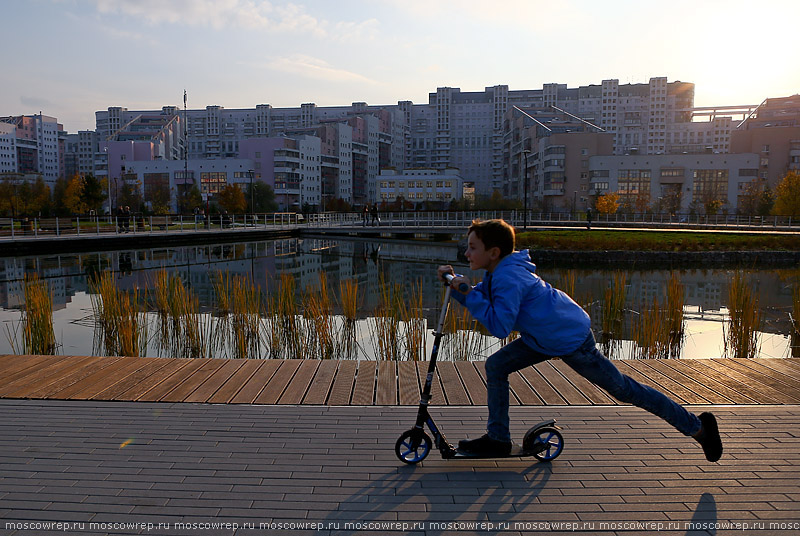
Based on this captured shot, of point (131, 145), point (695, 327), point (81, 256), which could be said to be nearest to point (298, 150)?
point (131, 145)

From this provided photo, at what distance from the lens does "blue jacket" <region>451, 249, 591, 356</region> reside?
238 centimetres

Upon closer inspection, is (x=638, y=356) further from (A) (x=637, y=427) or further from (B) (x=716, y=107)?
(B) (x=716, y=107)

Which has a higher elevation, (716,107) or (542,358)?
(716,107)

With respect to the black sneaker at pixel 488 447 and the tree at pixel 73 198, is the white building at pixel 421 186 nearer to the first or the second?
the tree at pixel 73 198

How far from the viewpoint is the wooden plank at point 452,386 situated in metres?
3.63

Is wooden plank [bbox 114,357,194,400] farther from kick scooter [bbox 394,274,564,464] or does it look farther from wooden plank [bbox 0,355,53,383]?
kick scooter [bbox 394,274,564,464]

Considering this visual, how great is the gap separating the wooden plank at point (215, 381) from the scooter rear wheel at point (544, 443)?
6.45 ft

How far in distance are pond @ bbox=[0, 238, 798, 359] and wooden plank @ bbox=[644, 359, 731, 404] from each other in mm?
1797

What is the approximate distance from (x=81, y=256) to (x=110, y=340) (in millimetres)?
15055

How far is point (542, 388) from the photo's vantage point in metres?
3.91

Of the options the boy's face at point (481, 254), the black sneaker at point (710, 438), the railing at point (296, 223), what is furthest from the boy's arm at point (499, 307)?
the railing at point (296, 223)

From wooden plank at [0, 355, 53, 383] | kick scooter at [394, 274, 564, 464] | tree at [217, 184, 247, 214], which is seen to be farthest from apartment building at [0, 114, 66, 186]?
kick scooter at [394, 274, 564, 464]

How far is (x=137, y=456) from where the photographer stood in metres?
2.78

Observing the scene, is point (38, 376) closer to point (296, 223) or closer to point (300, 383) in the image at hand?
point (300, 383)
